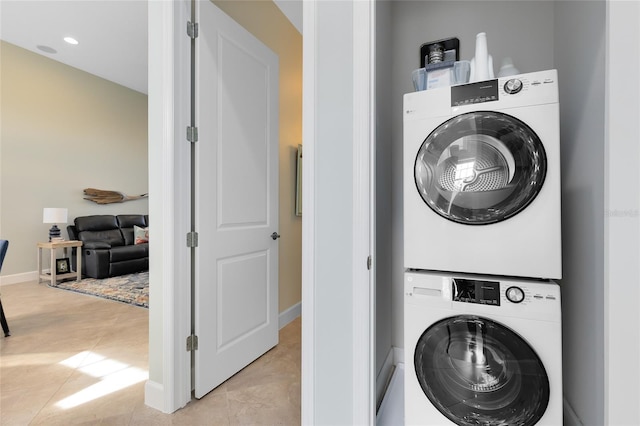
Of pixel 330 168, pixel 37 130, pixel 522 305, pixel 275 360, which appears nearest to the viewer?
pixel 522 305

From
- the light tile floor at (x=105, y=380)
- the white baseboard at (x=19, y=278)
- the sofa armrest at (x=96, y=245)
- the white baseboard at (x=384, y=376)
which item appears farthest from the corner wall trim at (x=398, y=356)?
the white baseboard at (x=19, y=278)

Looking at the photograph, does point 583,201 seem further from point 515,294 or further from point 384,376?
point 384,376

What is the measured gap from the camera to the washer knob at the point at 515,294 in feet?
3.84

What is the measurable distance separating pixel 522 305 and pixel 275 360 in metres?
1.67

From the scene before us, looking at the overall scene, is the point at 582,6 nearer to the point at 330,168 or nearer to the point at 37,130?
the point at 330,168

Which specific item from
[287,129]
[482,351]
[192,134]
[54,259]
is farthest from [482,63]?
[54,259]

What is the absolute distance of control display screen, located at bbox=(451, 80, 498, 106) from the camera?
124 cm

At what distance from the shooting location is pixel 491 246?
124 centimetres

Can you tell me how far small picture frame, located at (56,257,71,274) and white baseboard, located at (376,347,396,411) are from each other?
483 cm

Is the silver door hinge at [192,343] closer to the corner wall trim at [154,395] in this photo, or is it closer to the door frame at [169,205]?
the door frame at [169,205]

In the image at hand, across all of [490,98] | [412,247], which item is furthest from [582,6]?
[412,247]

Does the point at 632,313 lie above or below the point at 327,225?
below

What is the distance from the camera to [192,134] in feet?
5.87

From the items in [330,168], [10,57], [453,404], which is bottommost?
[453,404]
